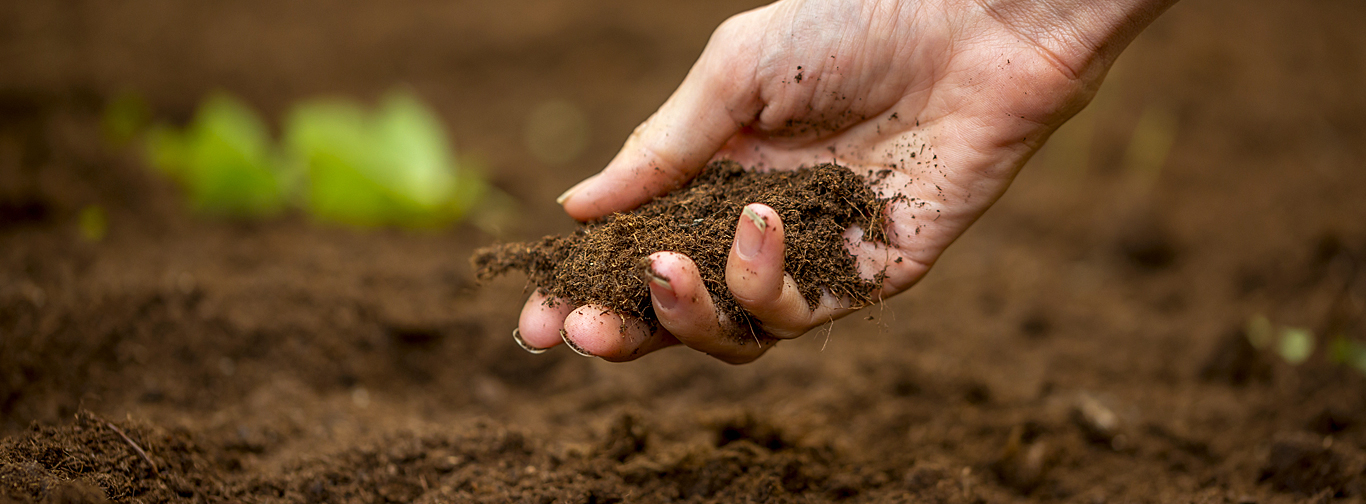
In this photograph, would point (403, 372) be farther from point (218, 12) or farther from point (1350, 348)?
point (218, 12)

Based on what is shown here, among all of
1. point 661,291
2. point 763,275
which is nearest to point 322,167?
point 661,291

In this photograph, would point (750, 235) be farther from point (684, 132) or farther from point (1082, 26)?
point (1082, 26)

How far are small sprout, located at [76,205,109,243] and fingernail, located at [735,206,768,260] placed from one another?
2472mm

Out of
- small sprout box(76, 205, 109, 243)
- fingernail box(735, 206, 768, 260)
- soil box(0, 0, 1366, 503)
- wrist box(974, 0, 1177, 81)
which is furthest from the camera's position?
small sprout box(76, 205, 109, 243)

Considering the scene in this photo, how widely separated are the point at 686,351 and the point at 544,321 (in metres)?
0.97

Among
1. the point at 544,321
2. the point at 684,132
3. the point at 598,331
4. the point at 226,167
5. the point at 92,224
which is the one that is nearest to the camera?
the point at 598,331

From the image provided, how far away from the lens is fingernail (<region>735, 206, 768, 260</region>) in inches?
48.2

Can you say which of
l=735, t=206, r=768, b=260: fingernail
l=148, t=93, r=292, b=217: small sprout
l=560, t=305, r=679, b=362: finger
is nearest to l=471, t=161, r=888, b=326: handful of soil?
l=560, t=305, r=679, b=362: finger

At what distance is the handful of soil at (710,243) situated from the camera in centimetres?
137

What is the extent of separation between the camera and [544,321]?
4.77 ft

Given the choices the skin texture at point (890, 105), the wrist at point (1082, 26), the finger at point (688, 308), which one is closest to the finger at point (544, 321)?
the skin texture at point (890, 105)

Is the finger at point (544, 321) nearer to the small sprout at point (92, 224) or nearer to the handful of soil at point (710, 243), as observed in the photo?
the handful of soil at point (710, 243)

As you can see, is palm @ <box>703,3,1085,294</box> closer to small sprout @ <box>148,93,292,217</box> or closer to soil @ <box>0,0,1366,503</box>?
soil @ <box>0,0,1366,503</box>

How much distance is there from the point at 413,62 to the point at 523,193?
5.13ft
